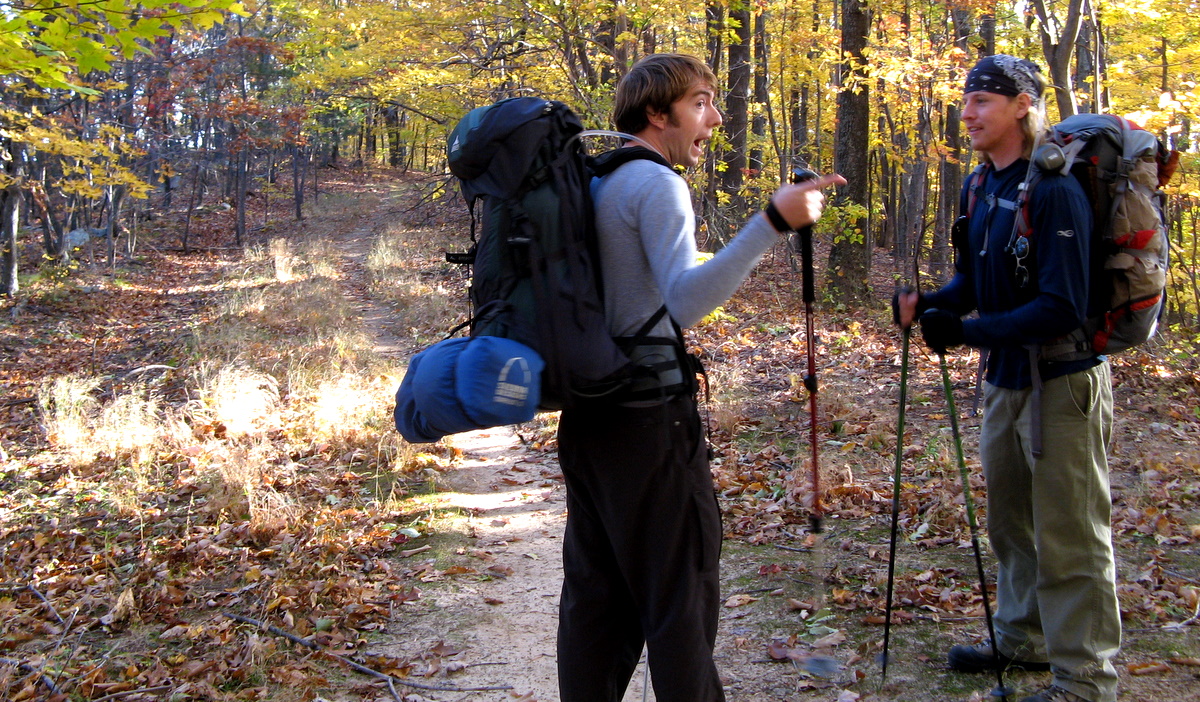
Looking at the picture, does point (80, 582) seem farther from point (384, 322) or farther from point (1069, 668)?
point (384, 322)

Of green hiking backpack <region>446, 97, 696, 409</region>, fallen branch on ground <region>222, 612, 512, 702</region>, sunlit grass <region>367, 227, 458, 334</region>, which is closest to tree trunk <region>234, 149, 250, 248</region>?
sunlit grass <region>367, 227, 458, 334</region>

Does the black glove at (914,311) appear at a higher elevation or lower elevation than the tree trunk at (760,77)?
lower

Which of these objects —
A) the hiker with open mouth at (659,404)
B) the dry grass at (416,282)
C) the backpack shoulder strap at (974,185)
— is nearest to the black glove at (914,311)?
the backpack shoulder strap at (974,185)

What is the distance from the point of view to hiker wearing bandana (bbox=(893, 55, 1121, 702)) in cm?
246

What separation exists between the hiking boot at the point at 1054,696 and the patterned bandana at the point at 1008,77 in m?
1.92


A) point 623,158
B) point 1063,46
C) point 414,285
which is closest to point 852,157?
point 1063,46

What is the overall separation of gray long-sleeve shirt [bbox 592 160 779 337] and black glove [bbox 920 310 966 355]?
1017 millimetres

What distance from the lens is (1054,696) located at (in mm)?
2641

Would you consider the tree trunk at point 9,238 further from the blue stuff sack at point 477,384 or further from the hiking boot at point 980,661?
the hiking boot at point 980,661

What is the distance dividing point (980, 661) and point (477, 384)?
237 centimetres

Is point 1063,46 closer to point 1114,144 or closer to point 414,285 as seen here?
point 1114,144

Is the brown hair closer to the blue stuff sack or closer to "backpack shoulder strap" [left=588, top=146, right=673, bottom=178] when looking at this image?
"backpack shoulder strap" [left=588, top=146, right=673, bottom=178]

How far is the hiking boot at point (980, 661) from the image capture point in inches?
118

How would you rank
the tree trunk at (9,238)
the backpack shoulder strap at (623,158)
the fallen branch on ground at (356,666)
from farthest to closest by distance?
the tree trunk at (9,238) < the fallen branch on ground at (356,666) < the backpack shoulder strap at (623,158)
